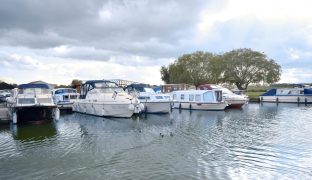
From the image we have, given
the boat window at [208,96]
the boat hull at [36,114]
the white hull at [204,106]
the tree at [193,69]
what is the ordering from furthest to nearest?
the tree at [193,69] → the boat window at [208,96] → the white hull at [204,106] → the boat hull at [36,114]

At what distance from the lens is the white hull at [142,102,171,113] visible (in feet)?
119

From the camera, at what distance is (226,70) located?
77875 millimetres

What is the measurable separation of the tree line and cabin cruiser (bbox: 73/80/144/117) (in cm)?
4597

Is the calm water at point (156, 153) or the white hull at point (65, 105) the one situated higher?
the white hull at point (65, 105)

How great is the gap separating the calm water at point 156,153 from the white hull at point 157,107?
1114 cm

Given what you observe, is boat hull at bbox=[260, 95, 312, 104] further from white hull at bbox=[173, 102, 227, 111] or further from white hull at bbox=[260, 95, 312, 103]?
white hull at bbox=[173, 102, 227, 111]

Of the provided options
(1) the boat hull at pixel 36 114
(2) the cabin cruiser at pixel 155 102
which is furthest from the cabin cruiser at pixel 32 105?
Answer: (2) the cabin cruiser at pixel 155 102

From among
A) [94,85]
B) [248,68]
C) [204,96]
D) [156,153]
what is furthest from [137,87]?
[248,68]

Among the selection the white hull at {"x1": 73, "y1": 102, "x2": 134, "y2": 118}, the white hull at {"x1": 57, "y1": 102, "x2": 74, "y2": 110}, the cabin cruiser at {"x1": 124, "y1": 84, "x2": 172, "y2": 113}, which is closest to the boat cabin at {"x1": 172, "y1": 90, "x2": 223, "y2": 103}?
the cabin cruiser at {"x1": 124, "y1": 84, "x2": 172, "y2": 113}

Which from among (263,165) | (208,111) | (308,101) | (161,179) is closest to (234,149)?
(263,165)

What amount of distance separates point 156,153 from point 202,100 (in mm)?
27337

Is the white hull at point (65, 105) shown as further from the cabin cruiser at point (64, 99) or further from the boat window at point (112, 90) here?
the boat window at point (112, 90)

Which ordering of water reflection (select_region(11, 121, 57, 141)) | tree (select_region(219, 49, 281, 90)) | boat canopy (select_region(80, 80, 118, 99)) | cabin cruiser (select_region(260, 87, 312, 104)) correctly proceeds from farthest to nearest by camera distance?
tree (select_region(219, 49, 281, 90)), cabin cruiser (select_region(260, 87, 312, 104)), boat canopy (select_region(80, 80, 118, 99)), water reflection (select_region(11, 121, 57, 141))

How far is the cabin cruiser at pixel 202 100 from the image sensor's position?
41.6 meters
